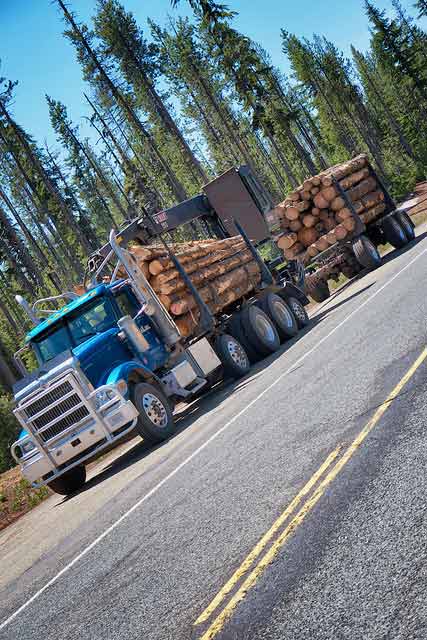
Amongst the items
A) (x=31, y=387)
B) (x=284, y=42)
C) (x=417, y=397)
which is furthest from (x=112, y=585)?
(x=284, y=42)

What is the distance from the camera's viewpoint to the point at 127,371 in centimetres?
1124

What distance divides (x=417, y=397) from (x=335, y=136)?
75314 millimetres

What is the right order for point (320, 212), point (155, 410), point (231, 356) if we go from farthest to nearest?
point (320, 212) < point (231, 356) < point (155, 410)

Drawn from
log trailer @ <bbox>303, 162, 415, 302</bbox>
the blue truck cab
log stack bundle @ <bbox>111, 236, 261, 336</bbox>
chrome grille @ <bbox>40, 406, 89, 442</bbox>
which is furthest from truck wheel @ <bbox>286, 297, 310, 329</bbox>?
chrome grille @ <bbox>40, 406, 89, 442</bbox>

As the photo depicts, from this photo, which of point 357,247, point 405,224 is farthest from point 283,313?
point 405,224

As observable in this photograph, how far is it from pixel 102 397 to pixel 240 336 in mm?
4944

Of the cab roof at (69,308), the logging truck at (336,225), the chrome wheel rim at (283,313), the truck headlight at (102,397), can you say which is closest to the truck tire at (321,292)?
the logging truck at (336,225)

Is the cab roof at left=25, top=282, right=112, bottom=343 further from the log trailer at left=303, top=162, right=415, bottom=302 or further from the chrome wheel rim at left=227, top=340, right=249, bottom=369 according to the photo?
the log trailer at left=303, top=162, right=415, bottom=302

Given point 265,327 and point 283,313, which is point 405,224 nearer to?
point 283,313

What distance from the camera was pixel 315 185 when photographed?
845 inches

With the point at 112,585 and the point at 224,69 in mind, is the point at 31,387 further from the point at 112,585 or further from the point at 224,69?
the point at 224,69

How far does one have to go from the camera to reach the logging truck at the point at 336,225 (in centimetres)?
2075

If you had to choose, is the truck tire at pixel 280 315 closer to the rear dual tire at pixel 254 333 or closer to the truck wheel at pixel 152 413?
the rear dual tire at pixel 254 333

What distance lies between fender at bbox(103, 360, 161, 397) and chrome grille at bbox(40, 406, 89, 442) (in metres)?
0.60
